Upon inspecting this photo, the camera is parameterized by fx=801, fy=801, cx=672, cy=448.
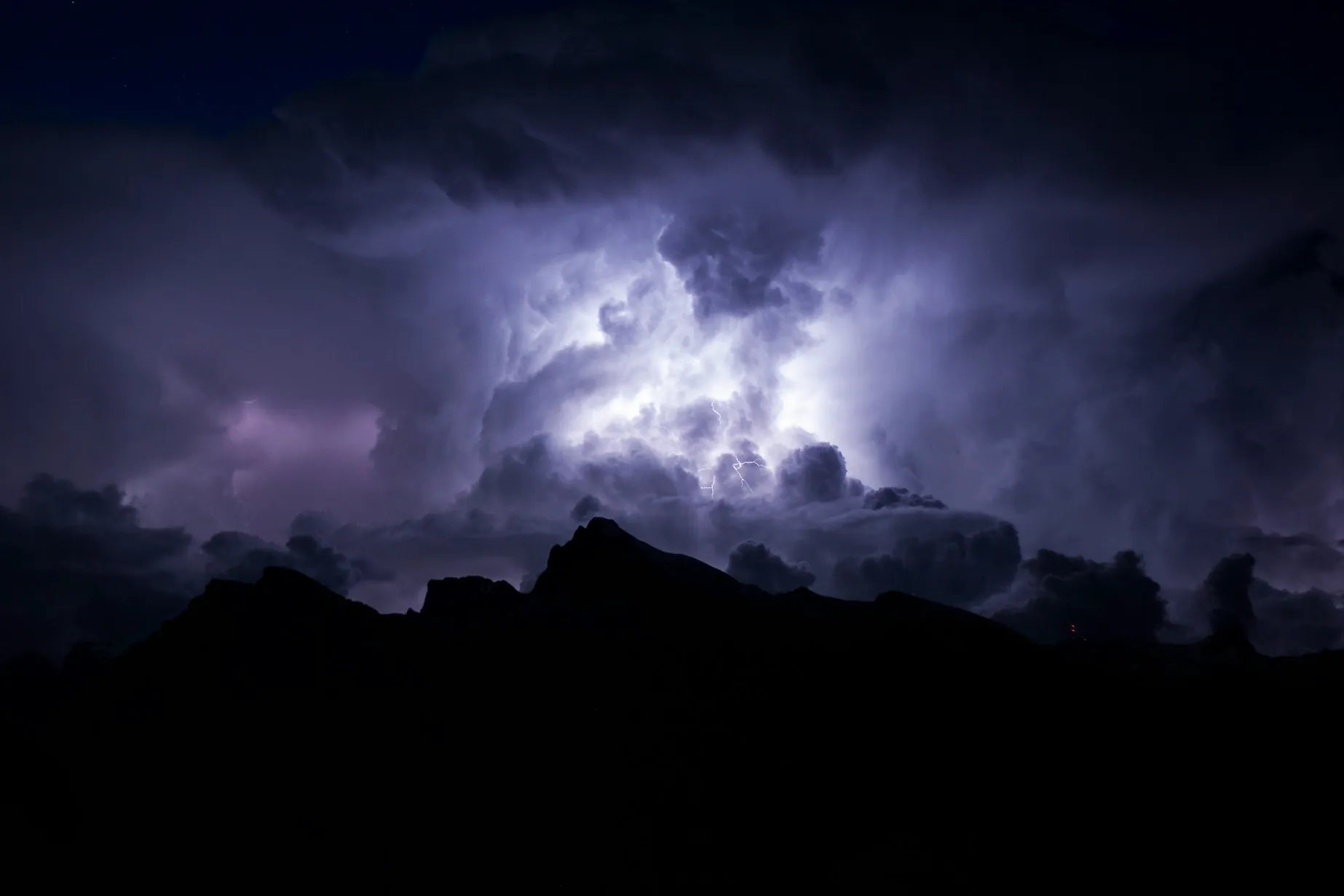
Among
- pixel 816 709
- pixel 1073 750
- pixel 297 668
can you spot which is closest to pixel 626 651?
pixel 816 709

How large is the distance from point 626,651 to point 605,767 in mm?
29473

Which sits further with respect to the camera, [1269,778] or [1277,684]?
[1277,684]

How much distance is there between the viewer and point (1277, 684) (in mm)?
150250

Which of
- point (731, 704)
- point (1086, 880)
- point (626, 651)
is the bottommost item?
point (1086, 880)

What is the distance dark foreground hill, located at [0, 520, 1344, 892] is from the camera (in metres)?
114

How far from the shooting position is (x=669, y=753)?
5217 inches

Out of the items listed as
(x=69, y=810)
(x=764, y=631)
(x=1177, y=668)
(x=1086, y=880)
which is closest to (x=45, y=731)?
(x=69, y=810)

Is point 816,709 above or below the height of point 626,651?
below

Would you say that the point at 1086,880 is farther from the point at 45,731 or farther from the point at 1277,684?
the point at 45,731

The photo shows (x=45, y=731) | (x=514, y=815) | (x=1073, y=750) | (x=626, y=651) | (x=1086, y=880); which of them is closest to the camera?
(x=1086, y=880)

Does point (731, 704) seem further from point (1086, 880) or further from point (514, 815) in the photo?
point (1086, 880)

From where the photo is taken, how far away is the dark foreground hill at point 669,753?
11369 cm

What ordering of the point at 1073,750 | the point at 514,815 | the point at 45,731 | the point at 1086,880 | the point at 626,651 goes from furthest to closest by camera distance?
the point at 626,651 < the point at 45,731 < the point at 1073,750 < the point at 514,815 < the point at 1086,880

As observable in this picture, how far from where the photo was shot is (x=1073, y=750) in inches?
5281
